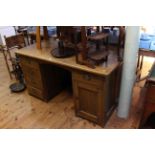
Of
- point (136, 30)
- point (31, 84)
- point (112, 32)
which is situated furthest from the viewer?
point (31, 84)

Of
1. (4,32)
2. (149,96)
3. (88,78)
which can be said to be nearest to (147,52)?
(149,96)

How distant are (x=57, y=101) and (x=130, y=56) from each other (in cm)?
124

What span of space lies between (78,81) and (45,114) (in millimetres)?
747

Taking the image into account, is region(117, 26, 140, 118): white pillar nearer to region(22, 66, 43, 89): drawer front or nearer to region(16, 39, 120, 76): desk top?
region(16, 39, 120, 76): desk top

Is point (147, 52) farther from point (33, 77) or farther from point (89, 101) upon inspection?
point (33, 77)

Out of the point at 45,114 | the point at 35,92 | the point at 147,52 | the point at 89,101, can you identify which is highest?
the point at 147,52

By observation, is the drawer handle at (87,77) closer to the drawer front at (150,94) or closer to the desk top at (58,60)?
the desk top at (58,60)

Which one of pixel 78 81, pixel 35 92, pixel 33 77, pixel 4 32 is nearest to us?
pixel 78 81

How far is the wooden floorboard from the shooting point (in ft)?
6.61

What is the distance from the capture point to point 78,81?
1.78 meters

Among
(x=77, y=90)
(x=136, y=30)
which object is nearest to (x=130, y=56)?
(x=136, y=30)

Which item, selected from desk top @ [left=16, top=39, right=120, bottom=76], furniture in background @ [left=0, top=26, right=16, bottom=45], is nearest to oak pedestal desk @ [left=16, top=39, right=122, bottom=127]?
desk top @ [left=16, top=39, right=120, bottom=76]
